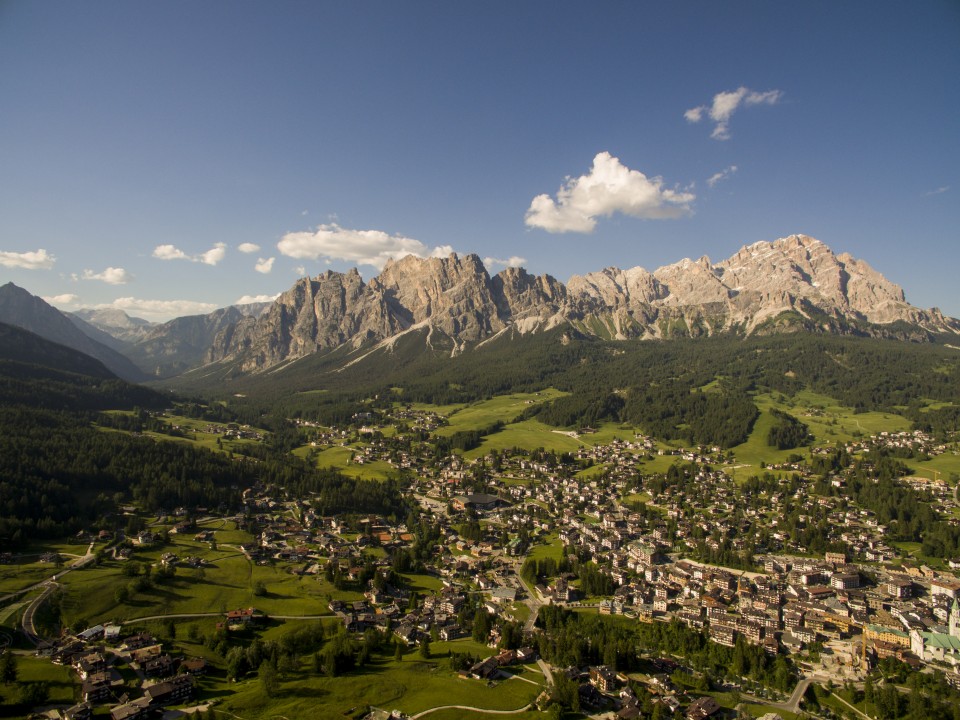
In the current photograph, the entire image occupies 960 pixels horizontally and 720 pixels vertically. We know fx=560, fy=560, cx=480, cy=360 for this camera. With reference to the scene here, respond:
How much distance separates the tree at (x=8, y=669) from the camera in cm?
4981

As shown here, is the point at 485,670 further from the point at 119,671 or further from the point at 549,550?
the point at 549,550

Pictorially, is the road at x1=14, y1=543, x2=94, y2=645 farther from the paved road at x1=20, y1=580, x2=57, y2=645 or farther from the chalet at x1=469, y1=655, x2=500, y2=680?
the chalet at x1=469, y1=655, x2=500, y2=680

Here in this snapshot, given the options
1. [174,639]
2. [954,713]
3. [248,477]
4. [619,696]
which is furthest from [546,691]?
[248,477]

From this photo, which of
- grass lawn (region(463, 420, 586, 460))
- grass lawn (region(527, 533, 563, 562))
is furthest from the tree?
grass lawn (region(463, 420, 586, 460))

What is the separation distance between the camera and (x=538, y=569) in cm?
8719

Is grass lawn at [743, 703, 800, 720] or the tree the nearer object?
the tree

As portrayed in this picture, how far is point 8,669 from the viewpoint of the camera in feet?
164

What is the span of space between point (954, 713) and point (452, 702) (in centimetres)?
4559

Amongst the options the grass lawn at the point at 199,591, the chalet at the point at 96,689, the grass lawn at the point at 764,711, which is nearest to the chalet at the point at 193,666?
the chalet at the point at 96,689

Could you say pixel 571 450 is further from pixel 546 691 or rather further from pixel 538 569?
pixel 546 691

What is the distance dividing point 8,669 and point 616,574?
73.3 m

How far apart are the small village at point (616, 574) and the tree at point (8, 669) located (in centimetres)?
422

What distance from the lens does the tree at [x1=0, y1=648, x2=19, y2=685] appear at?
49812 mm

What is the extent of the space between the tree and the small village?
4223 millimetres
